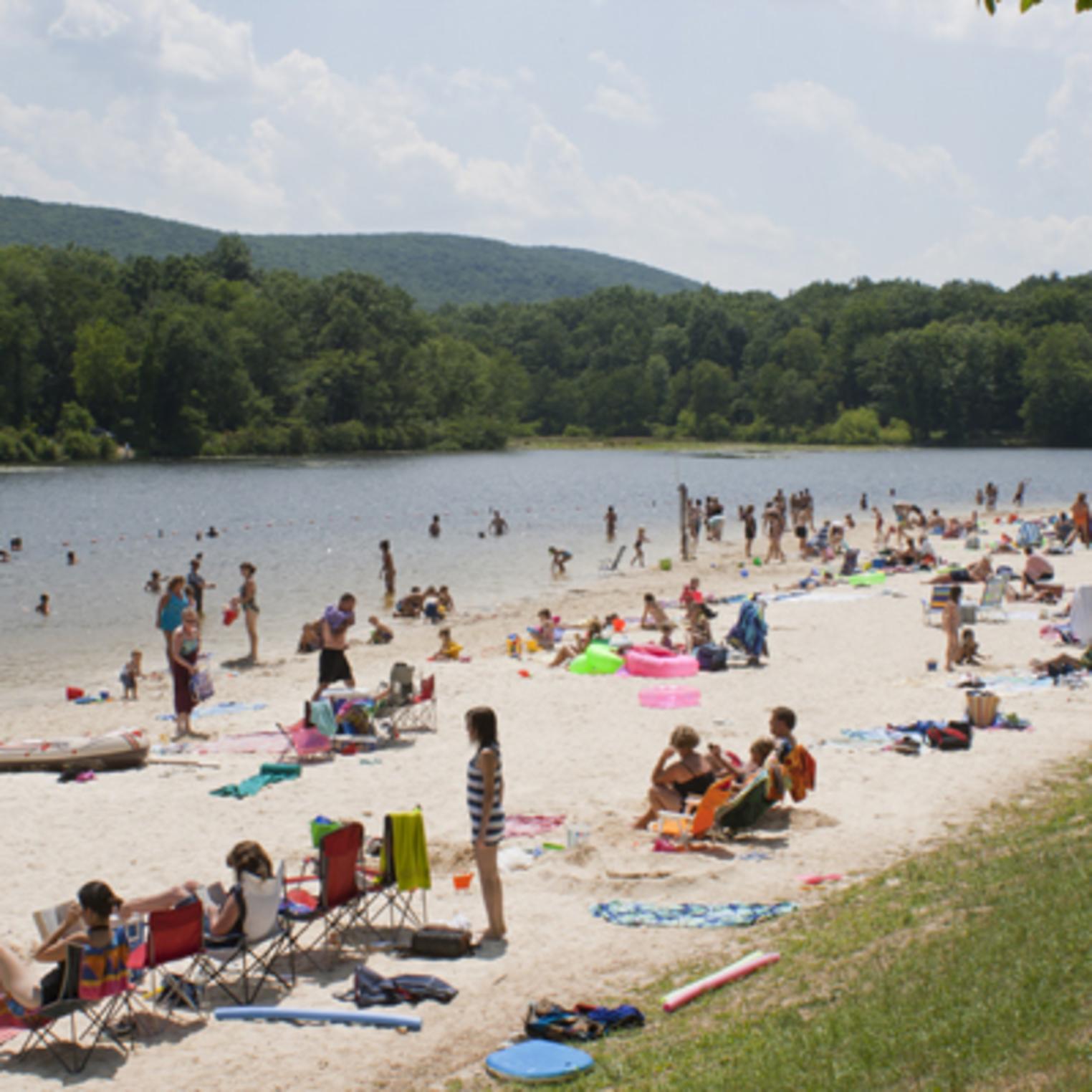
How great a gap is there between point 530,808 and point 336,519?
39.6 metres

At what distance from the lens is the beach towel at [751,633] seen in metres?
16.5

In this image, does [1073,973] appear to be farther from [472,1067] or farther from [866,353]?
[866,353]

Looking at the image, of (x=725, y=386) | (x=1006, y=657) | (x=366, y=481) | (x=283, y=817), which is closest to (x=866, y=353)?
(x=725, y=386)

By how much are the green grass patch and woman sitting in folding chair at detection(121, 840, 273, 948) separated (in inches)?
81.7

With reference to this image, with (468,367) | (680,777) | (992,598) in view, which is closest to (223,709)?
(680,777)

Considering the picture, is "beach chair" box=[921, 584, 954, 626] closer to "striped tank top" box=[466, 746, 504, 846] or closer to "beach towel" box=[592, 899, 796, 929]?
"beach towel" box=[592, 899, 796, 929]

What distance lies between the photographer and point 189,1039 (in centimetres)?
628

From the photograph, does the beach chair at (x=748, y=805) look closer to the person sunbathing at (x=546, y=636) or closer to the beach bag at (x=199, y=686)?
the beach bag at (x=199, y=686)

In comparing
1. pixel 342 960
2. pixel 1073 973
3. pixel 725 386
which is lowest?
pixel 342 960

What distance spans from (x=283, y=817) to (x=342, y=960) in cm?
300

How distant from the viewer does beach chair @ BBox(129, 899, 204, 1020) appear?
6.37 meters

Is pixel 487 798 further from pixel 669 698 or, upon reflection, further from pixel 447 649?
pixel 447 649

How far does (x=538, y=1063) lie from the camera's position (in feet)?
18.7

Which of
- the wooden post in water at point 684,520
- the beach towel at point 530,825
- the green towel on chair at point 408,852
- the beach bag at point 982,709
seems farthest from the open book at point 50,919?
the wooden post in water at point 684,520
